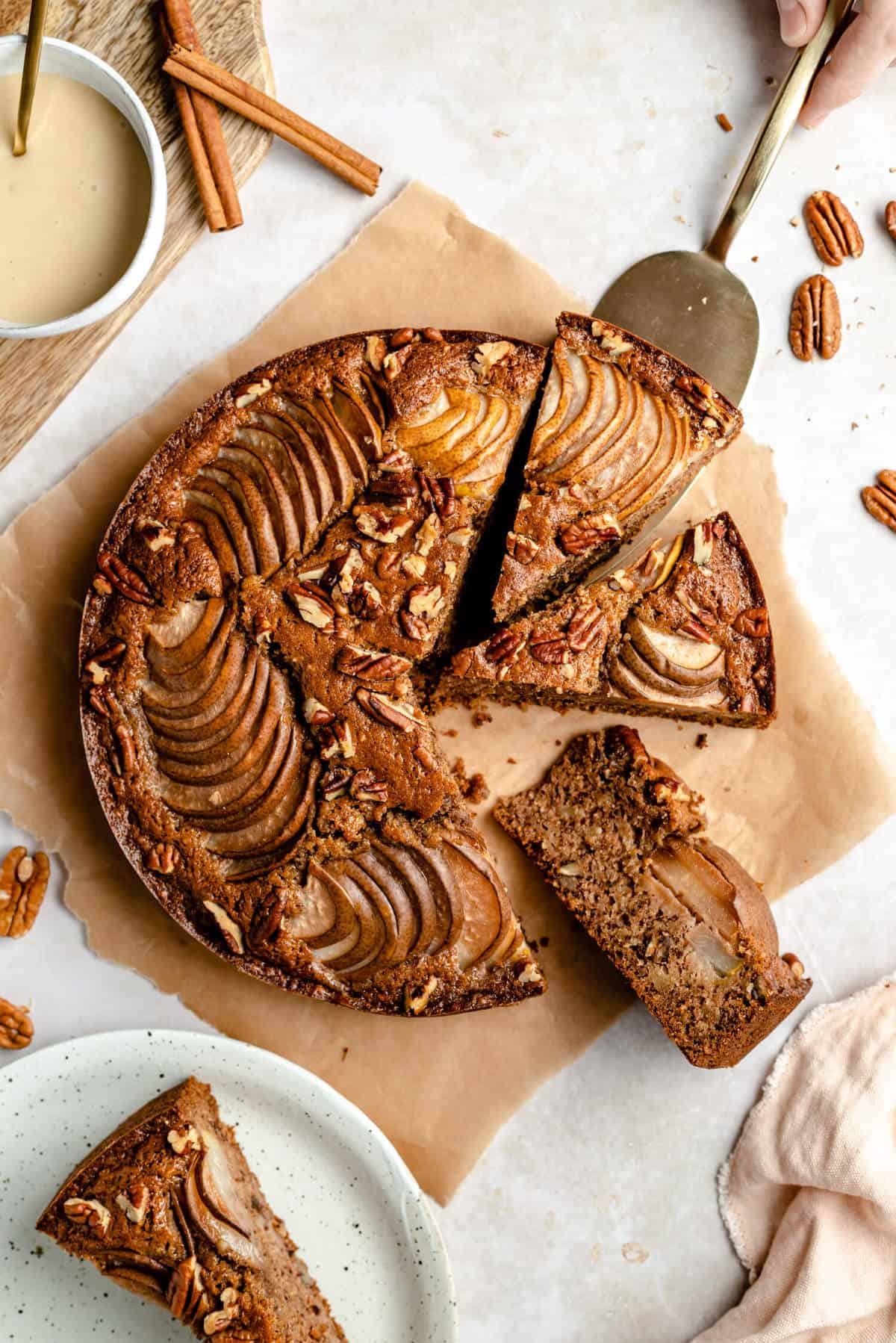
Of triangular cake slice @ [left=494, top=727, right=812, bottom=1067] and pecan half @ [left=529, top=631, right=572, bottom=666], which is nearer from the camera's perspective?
pecan half @ [left=529, top=631, right=572, bottom=666]

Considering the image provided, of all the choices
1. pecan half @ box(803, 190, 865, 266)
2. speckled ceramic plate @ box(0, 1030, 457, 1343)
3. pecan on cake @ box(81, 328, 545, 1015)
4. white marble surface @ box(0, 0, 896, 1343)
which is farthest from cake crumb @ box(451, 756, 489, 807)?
pecan half @ box(803, 190, 865, 266)

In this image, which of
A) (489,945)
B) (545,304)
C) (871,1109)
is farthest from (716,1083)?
(545,304)

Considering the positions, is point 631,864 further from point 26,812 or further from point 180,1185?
point 26,812

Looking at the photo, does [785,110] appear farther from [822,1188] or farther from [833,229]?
[822,1188]

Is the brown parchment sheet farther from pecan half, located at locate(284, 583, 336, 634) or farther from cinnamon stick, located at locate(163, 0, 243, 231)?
pecan half, located at locate(284, 583, 336, 634)

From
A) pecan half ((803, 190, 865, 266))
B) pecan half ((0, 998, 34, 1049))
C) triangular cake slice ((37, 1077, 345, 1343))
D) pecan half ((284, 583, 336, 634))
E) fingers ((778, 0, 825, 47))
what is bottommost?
pecan half ((0, 998, 34, 1049))

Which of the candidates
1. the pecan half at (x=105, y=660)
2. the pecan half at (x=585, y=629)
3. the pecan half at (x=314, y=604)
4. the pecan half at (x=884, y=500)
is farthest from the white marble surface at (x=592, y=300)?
the pecan half at (x=314, y=604)
